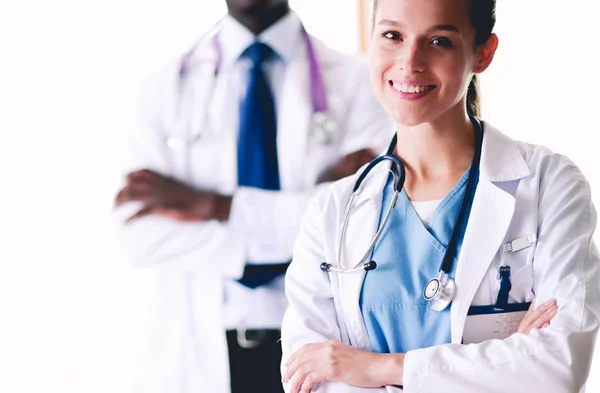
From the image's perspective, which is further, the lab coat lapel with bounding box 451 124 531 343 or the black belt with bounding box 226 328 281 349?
the black belt with bounding box 226 328 281 349

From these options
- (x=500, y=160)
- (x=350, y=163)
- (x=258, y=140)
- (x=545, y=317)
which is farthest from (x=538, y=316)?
(x=258, y=140)

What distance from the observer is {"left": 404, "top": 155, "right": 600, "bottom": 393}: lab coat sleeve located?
104 cm

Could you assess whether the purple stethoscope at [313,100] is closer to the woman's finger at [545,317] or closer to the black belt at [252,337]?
the black belt at [252,337]

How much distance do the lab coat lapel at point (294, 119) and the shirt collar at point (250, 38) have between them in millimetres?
27

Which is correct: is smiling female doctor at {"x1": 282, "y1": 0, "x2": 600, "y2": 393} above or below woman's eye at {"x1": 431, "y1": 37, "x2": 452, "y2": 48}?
below

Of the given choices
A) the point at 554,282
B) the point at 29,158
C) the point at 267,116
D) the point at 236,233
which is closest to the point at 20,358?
the point at 29,158

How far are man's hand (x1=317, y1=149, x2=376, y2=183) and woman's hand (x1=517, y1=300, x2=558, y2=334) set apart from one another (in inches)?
28.8

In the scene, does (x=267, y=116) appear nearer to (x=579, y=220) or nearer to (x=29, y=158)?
(x=29, y=158)

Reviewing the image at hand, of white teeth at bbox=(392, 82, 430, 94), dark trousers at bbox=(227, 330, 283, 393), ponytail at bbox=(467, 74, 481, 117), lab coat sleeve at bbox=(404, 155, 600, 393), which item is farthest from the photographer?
dark trousers at bbox=(227, 330, 283, 393)

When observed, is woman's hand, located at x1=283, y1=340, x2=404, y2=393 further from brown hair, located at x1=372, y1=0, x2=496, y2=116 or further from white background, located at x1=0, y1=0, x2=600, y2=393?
white background, located at x1=0, y1=0, x2=600, y2=393

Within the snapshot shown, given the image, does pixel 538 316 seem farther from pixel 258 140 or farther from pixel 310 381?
pixel 258 140

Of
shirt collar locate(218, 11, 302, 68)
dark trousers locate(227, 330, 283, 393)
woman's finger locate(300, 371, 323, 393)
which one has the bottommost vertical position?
dark trousers locate(227, 330, 283, 393)

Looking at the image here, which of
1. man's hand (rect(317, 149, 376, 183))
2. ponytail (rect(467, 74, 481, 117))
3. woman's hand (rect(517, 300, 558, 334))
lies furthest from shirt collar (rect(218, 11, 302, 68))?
woman's hand (rect(517, 300, 558, 334))

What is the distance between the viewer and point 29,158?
184 cm
